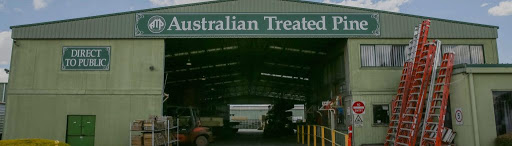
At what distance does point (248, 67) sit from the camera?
3216 centimetres

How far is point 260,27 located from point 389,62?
5577mm

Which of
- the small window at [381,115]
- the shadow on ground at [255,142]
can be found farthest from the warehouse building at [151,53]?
the shadow on ground at [255,142]

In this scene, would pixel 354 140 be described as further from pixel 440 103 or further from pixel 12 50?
pixel 12 50

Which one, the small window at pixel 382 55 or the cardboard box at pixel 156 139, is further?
the small window at pixel 382 55

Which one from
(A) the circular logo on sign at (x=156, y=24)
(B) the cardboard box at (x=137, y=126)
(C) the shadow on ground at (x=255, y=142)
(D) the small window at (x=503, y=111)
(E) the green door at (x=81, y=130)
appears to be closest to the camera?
(D) the small window at (x=503, y=111)

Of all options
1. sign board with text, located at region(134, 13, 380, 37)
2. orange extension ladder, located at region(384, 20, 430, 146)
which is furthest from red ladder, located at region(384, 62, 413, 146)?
sign board with text, located at region(134, 13, 380, 37)

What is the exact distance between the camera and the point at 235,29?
56.8 feet

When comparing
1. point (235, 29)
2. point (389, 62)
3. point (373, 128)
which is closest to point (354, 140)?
point (373, 128)

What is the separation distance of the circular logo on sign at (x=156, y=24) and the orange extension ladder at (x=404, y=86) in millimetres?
9794

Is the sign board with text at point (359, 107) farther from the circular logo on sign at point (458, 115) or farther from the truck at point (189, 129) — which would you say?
the truck at point (189, 129)

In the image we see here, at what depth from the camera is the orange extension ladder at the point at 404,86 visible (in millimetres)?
15062

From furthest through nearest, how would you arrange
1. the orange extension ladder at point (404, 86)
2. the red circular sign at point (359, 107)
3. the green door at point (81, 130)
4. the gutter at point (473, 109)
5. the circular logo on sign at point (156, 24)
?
the circular logo on sign at point (156, 24) < the green door at point (81, 130) < the orange extension ladder at point (404, 86) < the red circular sign at point (359, 107) < the gutter at point (473, 109)

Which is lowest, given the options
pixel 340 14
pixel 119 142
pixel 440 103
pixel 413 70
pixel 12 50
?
pixel 119 142

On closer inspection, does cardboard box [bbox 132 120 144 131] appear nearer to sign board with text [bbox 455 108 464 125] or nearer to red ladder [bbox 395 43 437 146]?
red ladder [bbox 395 43 437 146]
